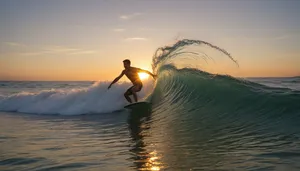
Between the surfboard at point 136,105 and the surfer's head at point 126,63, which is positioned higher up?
the surfer's head at point 126,63

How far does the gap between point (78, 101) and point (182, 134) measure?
908 centimetres

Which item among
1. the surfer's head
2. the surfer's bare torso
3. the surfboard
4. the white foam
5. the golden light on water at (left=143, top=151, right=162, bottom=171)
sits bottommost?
the golden light on water at (left=143, top=151, right=162, bottom=171)

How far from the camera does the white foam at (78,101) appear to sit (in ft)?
44.9

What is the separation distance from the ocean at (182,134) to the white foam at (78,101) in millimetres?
91

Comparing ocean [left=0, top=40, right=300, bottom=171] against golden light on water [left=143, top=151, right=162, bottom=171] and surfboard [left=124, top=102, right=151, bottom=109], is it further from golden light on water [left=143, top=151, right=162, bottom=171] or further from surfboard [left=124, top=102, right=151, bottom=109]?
surfboard [left=124, top=102, right=151, bottom=109]

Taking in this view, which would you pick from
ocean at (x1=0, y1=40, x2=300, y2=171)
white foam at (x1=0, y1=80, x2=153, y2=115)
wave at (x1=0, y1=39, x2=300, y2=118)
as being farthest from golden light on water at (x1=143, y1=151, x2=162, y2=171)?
white foam at (x1=0, y1=80, x2=153, y2=115)

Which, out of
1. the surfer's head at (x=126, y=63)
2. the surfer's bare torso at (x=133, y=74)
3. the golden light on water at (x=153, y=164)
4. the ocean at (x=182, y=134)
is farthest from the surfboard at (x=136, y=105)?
the golden light on water at (x=153, y=164)

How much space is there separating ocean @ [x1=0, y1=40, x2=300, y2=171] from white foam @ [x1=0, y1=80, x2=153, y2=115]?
91mm

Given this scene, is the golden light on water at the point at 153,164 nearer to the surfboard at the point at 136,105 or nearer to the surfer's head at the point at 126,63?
the surfboard at the point at 136,105

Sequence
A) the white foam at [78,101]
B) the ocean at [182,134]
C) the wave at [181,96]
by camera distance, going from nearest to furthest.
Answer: the ocean at [182,134]
the wave at [181,96]
the white foam at [78,101]

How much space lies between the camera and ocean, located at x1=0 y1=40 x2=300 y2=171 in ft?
15.0

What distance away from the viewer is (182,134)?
6812mm

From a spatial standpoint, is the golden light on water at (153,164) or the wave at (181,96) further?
the wave at (181,96)

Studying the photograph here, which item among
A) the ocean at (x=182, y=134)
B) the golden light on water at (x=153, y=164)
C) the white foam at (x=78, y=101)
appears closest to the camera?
the golden light on water at (x=153, y=164)
